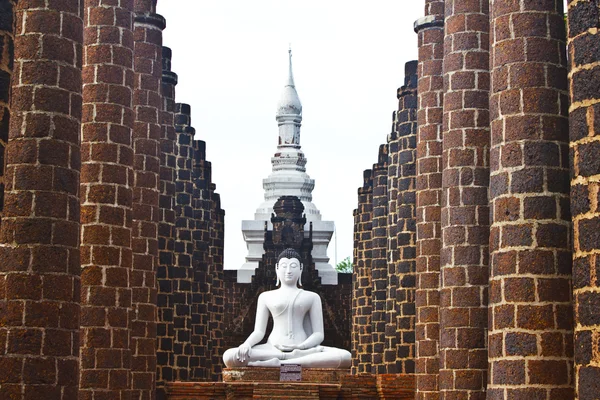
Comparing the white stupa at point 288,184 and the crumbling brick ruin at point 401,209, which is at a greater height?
the white stupa at point 288,184

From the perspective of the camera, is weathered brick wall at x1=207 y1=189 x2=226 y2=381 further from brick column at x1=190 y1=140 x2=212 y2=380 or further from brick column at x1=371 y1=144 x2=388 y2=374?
brick column at x1=371 y1=144 x2=388 y2=374

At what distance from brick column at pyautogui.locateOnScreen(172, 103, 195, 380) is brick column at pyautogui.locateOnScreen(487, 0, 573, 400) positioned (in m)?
12.1

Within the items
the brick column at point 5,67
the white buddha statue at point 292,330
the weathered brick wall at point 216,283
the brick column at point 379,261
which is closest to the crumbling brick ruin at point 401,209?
the brick column at point 5,67

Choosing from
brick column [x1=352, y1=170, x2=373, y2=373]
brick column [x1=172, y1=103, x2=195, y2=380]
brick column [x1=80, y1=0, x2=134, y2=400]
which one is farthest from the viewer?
brick column [x1=352, y1=170, x2=373, y2=373]

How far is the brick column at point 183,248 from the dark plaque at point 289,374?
2158 millimetres

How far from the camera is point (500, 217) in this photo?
11.5 metres

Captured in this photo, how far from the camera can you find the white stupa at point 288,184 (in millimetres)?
42875

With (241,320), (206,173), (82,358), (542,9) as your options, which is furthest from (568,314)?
(241,320)

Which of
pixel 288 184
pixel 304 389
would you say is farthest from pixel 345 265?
pixel 304 389

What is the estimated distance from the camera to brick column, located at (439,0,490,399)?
48.5 feet

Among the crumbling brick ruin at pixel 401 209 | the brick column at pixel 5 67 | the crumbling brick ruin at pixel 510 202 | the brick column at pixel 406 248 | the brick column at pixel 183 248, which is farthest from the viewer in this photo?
the brick column at pixel 183 248

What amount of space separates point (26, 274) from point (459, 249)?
16.4ft

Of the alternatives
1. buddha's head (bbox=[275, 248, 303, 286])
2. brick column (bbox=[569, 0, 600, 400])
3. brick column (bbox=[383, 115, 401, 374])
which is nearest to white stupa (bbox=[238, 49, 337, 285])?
brick column (bbox=[383, 115, 401, 374])

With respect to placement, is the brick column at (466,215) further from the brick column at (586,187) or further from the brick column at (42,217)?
the brick column at (586,187)
